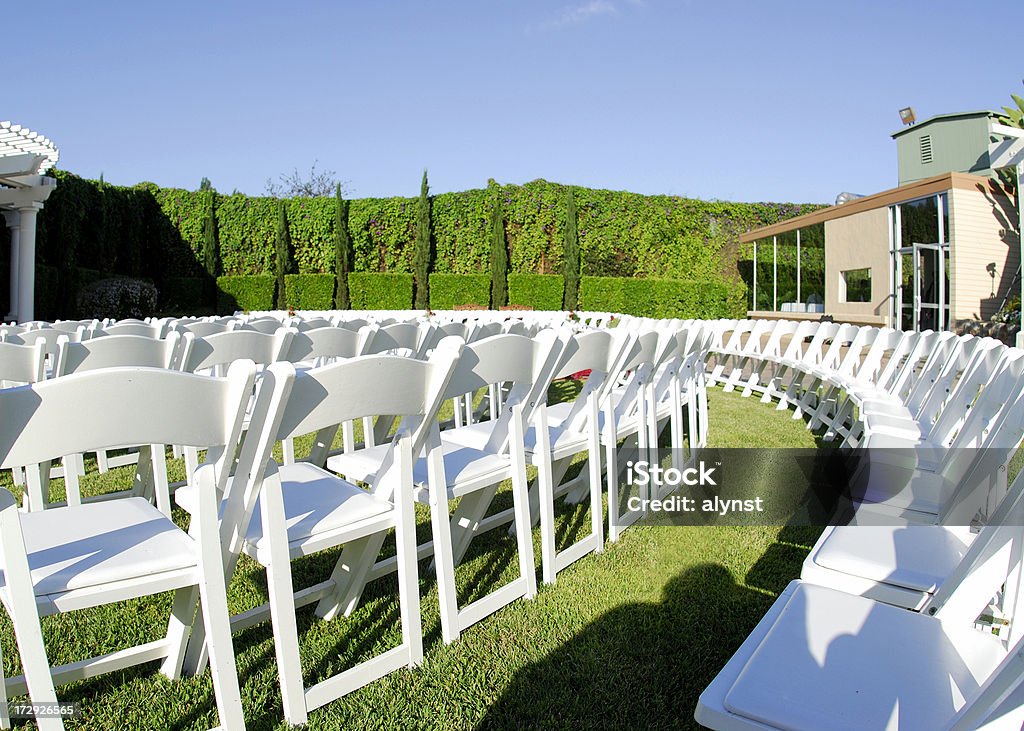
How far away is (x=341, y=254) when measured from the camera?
21.5 metres

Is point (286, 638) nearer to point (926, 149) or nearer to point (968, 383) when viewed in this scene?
point (968, 383)

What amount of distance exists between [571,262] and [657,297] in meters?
2.74

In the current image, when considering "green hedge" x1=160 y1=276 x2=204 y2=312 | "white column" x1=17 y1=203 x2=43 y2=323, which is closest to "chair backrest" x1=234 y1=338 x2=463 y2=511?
"white column" x1=17 y1=203 x2=43 y2=323

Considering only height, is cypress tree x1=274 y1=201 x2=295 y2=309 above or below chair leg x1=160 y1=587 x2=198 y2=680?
above

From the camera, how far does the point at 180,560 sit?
1.56 m

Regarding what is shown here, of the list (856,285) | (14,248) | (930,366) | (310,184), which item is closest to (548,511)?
(930,366)

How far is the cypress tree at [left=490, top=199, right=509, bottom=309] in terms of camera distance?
20469 mm

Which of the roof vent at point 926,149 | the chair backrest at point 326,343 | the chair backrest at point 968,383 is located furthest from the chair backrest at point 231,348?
the roof vent at point 926,149

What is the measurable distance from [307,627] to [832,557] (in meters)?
1.70

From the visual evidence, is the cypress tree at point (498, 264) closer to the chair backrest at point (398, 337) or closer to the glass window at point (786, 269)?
the glass window at point (786, 269)

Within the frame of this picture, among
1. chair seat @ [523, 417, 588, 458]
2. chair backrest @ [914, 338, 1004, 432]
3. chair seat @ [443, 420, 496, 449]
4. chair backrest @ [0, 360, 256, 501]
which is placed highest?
chair backrest @ [0, 360, 256, 501]

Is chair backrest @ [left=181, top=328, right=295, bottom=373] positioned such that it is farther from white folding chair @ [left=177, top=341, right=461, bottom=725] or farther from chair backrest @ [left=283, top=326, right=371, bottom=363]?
white folding chair @ [left=177, top=341, right=461, bottom=725]

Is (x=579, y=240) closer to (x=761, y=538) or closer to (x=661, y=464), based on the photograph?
(x=661, y=464)

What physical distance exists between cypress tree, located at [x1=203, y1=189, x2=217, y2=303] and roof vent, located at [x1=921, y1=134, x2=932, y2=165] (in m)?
21.2
